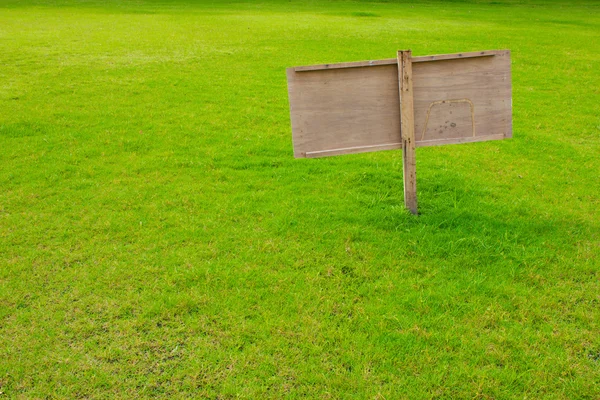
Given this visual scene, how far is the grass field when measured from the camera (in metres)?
3.89

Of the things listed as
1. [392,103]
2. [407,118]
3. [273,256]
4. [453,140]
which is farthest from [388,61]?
[273,256]

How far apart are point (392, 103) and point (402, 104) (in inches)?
6.4

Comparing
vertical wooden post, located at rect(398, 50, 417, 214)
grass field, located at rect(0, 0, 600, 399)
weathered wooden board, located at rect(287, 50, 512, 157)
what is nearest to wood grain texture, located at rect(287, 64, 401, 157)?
weathered wooden board, located at rect(287, 50, 512, 157)

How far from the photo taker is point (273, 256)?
537cm

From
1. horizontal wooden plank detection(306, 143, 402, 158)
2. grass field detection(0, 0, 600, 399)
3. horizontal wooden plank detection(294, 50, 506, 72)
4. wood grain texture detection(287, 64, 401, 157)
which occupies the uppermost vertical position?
horizontal wooden plank detection(294, 50, 506, 72)

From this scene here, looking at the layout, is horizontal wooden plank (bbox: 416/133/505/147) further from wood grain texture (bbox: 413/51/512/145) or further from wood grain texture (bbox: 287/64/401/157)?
wood grain texture (bbox: 287/64/401/157)

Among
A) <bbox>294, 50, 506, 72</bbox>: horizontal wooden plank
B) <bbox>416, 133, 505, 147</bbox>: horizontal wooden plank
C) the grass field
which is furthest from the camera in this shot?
<bbox>416, 133, 505, 147</bbox>: horizontal wooden plank

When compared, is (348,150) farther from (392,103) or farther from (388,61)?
(388,61)

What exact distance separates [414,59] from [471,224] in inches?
78.4

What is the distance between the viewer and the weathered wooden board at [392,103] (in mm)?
5598

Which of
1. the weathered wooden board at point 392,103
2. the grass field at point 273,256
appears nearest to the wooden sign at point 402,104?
the weathered wooden board at point 392,103

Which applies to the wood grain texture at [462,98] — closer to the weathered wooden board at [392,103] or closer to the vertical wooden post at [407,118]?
the weathered wooden board at [392,103]

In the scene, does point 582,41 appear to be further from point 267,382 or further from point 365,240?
point 267,382

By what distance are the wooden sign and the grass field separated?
936mm
